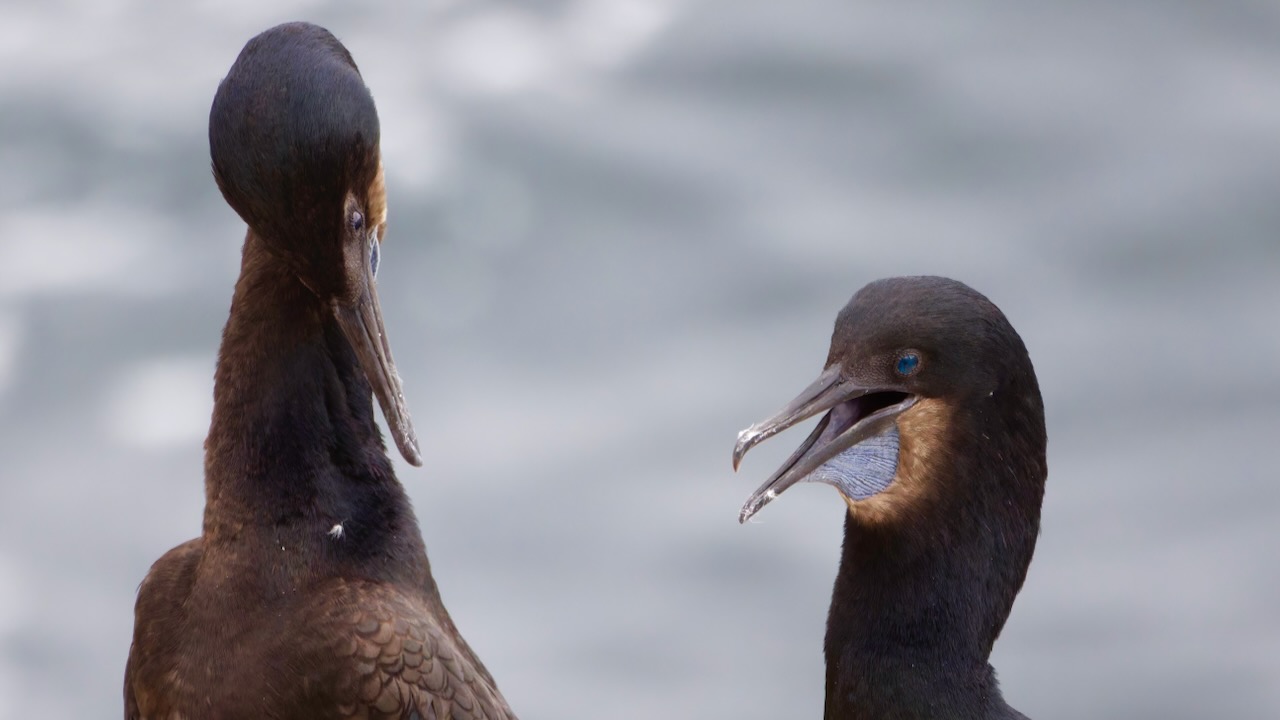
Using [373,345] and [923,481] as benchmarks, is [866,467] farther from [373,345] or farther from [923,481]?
[373,345]

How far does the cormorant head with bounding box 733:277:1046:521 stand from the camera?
14.8ft

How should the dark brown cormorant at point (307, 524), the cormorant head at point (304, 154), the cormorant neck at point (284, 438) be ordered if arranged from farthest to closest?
the cormorant neck at point (284, 438) → the dark brown cormorant at point (307, 524) → the cormorant head at point (304, 154)

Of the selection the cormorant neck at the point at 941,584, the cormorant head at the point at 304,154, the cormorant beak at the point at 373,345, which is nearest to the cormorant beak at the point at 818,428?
the cormorant neck at the point at 941,584

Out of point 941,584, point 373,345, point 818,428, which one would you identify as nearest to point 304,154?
point 373,345

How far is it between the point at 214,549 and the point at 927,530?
6.08 ft

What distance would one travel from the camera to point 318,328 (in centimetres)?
456

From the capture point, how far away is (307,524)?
14.8ft

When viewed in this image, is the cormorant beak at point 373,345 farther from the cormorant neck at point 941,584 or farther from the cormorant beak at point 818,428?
the cormorant neck at point 941,584

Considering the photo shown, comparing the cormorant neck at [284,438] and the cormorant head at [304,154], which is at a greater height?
the cormorant head at [304,154]

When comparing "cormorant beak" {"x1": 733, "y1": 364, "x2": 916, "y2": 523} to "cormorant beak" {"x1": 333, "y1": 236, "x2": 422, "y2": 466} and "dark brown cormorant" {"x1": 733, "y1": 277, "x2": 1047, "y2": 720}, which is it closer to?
"dark brown cormorant" {"x1": 733, "y1": 277, "x2": 1047, "y2": 720}

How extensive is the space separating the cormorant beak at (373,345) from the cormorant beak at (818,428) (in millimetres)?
864

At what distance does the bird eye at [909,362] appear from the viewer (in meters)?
4.55

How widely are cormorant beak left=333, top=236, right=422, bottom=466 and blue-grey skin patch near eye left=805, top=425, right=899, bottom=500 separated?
1.07 m

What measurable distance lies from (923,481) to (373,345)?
1.46m
